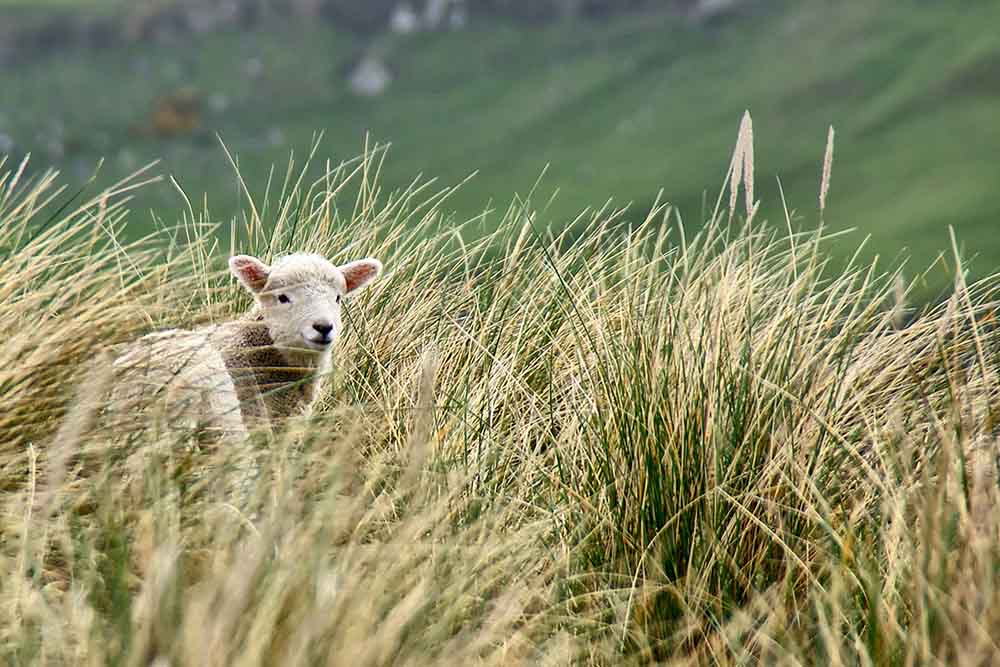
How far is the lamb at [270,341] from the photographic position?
341 cm

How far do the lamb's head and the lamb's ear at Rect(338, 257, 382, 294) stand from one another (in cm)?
7

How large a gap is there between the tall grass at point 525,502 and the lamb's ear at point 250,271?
0.69 feet

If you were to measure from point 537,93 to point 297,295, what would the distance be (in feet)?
457

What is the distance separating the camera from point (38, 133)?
12719cm

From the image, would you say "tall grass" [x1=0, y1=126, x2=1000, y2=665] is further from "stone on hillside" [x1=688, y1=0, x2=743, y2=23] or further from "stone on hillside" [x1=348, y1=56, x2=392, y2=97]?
"stone on hillside" [x1=688, y1=0, x2=743, y2=23]

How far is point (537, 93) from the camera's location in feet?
461

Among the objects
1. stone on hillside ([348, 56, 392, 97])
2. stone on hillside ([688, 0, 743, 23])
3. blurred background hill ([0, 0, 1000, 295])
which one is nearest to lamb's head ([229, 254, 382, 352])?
blurred background hill ([0, 0, 1000, 295])

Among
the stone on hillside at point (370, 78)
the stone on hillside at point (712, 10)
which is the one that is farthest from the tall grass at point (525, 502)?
the stone on hillside at point (712, 10)

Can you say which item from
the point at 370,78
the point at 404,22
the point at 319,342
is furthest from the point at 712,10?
the point at 319,342

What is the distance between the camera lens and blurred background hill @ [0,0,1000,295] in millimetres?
114938

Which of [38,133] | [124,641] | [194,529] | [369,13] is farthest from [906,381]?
[369,13]

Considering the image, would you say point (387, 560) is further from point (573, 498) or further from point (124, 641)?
point (573, 498)

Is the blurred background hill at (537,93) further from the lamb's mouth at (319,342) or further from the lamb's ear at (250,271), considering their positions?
the lamb's mouth at (319,342)

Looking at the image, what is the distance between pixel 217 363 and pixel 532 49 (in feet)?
488
